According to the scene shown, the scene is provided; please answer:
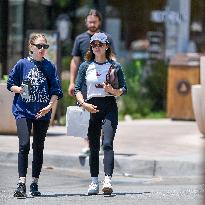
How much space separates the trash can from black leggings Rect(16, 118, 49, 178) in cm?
762

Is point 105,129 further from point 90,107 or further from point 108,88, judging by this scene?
point 108,88

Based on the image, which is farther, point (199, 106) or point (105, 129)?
point (199, 106)

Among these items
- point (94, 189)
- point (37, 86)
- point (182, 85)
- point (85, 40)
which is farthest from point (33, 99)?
point (182, 85)

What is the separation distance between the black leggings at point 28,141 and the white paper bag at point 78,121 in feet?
1.30

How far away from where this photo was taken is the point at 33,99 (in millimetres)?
9672

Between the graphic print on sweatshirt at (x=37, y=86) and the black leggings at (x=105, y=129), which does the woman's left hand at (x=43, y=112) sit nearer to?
the graphic print on sweatshirt at (x=37, y=86)

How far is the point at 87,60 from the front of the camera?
10031 mm

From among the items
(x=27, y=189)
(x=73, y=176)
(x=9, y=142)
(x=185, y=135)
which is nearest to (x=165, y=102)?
(x=185, y=135)

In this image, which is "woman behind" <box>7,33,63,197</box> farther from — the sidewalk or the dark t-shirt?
the sidewalk

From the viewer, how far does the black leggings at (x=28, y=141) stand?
9609mm

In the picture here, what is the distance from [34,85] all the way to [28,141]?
0.54 m

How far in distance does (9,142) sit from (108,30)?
22.8ft

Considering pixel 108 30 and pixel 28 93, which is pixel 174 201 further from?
pixel 108 30

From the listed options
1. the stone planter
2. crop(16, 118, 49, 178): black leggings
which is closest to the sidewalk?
the stone planter
